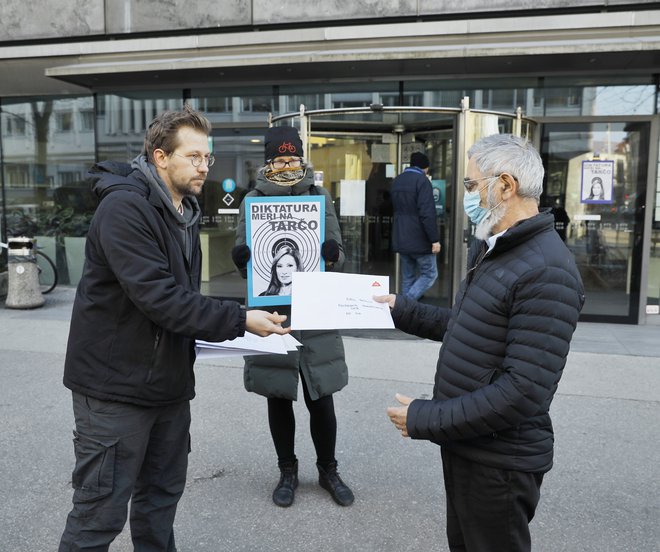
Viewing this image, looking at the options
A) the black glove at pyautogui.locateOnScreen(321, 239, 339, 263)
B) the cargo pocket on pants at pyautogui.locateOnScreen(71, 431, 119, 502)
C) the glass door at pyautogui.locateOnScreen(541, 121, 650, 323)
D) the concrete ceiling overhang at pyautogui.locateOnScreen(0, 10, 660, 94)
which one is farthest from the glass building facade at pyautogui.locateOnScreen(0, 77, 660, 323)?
the cargo pocket on pants at pyautogui.locateOnScreen(71, 431, 119, 502)

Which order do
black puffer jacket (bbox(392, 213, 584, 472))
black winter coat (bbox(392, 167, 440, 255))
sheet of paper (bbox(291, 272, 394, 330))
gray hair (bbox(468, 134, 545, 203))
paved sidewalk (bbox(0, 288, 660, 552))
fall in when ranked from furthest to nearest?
black winter coat (bbox(392, 167, 440, 255)) < paved sidewalk (bbox(0, 288, 660, 552)) < sheet of paper (bbox(291, 272, 394, 330)) < gray hair (bbox(468, 134, 545, 203)) < black puffer jacket (bbox(392, 213, 584, 472))

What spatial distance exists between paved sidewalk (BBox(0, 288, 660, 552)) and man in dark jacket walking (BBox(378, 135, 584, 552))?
1.15 m

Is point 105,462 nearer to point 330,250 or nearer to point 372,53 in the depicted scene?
point 330,250

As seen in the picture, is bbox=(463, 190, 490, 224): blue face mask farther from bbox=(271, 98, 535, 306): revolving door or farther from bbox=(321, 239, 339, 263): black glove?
bbox=(271, 98, 535, 306): revolving door

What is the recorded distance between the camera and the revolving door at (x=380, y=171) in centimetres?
766

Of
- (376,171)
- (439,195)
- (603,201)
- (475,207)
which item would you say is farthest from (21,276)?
(603,201)

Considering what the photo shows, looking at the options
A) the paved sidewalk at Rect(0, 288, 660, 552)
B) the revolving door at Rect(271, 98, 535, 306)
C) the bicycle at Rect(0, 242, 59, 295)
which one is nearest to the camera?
the paved sidewalk at Rect(0, 288, 660, 552)

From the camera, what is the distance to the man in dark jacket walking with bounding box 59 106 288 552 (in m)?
2.13

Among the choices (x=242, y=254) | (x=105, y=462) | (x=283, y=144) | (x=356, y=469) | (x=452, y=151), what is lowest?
(x=356, y=469)

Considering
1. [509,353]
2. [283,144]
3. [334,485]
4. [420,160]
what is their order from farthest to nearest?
[420,160] → [334,485] → [283,144] → [509,353]

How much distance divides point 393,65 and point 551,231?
630 centimetres

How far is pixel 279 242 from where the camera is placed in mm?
3314

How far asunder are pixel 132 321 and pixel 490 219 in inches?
53.1

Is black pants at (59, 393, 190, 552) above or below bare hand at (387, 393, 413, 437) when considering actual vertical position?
below
